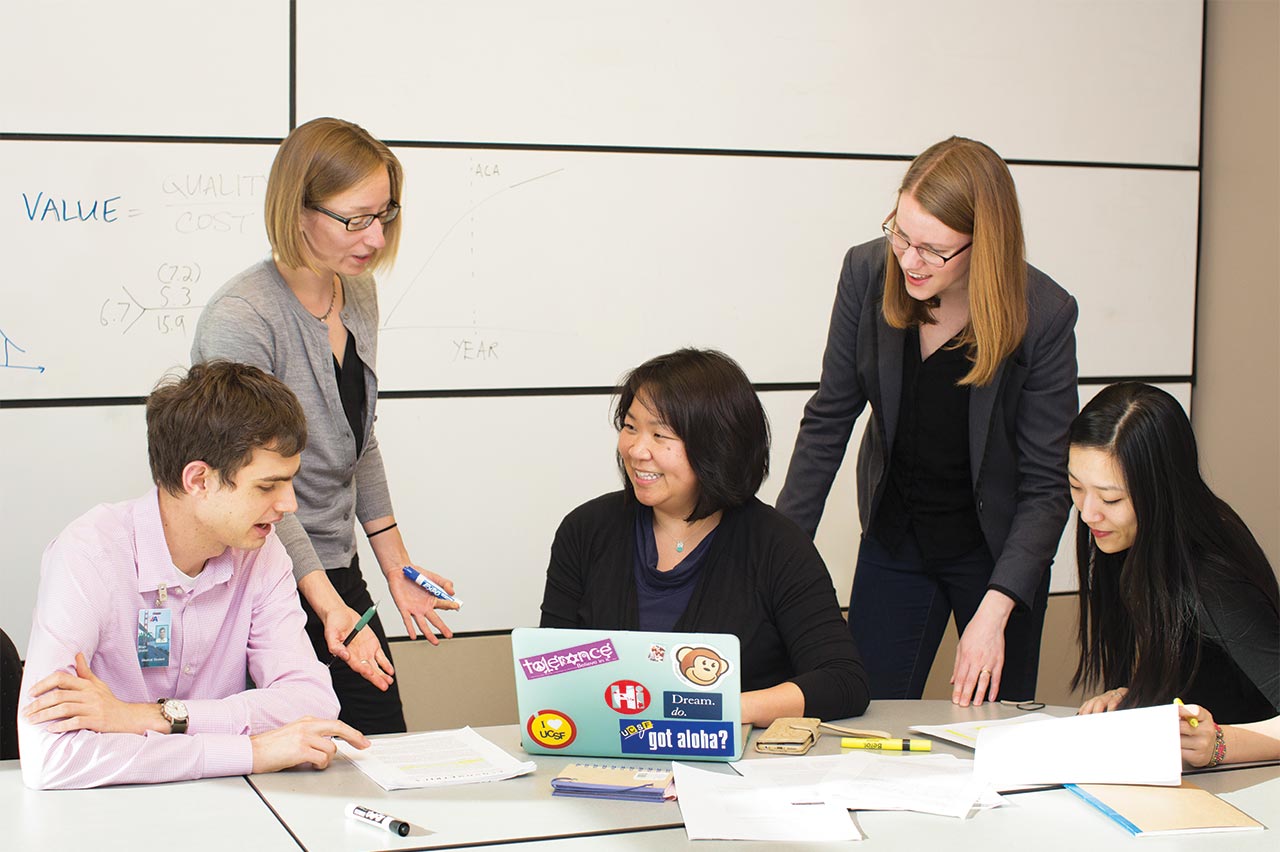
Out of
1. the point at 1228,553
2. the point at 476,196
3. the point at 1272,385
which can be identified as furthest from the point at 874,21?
the point at 1228,553

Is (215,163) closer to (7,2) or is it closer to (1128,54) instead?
(7,2)

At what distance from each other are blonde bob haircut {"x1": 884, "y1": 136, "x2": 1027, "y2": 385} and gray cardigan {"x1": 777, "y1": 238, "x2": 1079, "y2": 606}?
9cm

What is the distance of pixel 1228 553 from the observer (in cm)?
194

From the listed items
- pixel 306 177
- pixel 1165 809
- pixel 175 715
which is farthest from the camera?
pixel 306 177

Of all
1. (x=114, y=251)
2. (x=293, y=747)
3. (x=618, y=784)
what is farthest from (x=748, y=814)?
(x=114, y=251)

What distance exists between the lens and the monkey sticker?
65.8 inches

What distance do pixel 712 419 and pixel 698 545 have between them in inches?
8.5

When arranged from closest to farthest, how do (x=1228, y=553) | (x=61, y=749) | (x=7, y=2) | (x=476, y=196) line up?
1. (x=61, y=749)
2. (x=1228, y=553)
3. (x=7, y=2)
4. (x=476, y=196)

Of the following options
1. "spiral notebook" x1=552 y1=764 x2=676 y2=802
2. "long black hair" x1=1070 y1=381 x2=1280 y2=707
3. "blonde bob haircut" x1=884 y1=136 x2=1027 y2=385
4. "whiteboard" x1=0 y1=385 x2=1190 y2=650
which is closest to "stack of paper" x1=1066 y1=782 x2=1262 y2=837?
"long black hair" x1=1070 y1=381 x2=1280 y2=707

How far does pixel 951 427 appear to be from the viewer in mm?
2311

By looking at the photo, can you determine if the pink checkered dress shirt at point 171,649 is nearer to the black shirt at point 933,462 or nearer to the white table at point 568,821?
the white table at point 568,821

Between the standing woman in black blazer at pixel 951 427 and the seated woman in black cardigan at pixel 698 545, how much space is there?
0.28 meters

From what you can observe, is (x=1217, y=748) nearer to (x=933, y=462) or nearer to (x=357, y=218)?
(x=933, y=462)

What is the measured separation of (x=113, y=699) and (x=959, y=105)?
8.91ft
